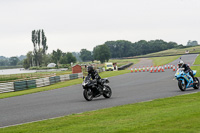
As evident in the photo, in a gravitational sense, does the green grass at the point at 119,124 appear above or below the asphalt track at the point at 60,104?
above

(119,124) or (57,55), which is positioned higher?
(57,55)

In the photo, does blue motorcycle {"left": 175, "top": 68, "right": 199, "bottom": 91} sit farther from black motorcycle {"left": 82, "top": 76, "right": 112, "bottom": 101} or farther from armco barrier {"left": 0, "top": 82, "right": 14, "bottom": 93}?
armco barrier {"left": 0, "top": 82, "right": 14, "bottom": 93}

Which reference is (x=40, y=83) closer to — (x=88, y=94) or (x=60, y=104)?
(x=88, y=94)

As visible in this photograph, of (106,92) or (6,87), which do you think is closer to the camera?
(106,92)

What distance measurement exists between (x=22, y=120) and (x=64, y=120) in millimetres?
1938

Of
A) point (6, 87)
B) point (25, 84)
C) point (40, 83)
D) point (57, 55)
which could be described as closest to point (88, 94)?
point (6, 87)

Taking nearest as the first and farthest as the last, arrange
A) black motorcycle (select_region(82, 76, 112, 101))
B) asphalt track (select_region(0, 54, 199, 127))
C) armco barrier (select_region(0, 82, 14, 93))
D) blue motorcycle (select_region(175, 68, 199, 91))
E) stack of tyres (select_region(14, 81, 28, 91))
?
1. asphalt track (select_region(0, 54, 199, 127))
2. black motorcycle (select_region(82, 76, 112, 101))
3. blue motorcycle (select_region(175, 68, 199, 91))
4. armco barrier (select_region(0, 82, 14, 93))
5. stack of tyres (select_region(14, 81, 28, 91))

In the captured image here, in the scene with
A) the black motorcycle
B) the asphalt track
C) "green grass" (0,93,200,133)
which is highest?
the black motorcycle

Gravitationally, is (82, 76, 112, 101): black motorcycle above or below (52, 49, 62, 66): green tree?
below

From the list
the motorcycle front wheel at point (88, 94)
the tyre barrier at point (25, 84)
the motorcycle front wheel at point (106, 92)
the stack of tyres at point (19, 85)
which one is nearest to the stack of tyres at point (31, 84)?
the tyre barrier at point (25, 84)

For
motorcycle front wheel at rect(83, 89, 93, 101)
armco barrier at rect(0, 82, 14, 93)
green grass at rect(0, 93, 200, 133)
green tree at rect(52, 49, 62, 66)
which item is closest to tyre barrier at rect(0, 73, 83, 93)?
armco barrier at rect(0, 82, 14, 93)

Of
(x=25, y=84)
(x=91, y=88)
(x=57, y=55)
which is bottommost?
(x=25, y=84)

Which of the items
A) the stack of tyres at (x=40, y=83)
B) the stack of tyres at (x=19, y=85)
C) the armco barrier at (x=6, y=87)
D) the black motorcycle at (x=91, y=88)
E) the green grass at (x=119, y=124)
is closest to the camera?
the green grass at (x=119, y=124)

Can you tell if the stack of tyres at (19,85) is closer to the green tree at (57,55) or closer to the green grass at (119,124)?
the green grass at (119,124)
